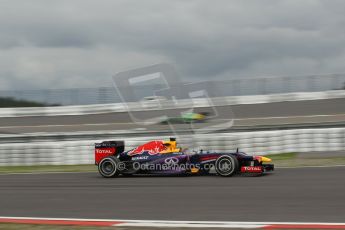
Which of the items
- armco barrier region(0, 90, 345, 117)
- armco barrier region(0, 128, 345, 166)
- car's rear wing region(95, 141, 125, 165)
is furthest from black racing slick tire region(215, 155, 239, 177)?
armco barrier region(0, 90, 345, 117)

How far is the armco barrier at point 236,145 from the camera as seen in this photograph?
1587 centimetres

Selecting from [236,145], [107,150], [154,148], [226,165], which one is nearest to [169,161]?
[154,148]

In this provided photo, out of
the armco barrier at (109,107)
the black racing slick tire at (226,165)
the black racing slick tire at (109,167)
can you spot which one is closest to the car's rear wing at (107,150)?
the black racing slick tire at (109,167)

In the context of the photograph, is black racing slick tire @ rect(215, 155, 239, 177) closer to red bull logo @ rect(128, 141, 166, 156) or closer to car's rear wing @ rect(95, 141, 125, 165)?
red bull logo @ rect(128, 141, 166, 156)

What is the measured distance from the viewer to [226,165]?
11.3 m

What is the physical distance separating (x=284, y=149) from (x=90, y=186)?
23.2 feet

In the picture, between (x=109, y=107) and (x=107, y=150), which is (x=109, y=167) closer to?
(x=107, y=150)

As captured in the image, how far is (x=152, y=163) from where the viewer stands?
12.1 m

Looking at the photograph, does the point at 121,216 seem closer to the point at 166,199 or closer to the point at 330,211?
the point at 166,199

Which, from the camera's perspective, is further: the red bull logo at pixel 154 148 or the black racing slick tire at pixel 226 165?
the red bull logo at pixel 154 148

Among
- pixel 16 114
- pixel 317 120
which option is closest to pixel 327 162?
pixel 317 120

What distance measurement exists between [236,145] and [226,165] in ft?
15.1

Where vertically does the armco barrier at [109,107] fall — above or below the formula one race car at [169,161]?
above

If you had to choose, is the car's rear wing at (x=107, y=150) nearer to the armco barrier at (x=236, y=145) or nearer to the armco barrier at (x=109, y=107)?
the armco barrier at (x=236, y=145)
